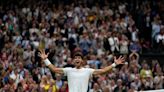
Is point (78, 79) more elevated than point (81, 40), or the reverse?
point (81, 40)

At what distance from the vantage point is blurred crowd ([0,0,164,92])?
68.4 ft

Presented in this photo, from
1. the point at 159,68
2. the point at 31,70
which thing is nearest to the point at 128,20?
the point at 159,68

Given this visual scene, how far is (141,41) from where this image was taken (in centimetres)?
2636

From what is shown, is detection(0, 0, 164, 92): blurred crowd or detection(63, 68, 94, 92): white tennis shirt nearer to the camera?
detection(63, 68, 94, 92): white tennis shirt

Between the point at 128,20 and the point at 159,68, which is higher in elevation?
the point at 128,20

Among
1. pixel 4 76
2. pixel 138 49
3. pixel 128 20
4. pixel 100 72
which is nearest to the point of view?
pixel 100 72

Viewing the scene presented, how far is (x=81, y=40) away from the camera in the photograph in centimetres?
2450

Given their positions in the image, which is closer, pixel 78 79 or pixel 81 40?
pixel 78 79

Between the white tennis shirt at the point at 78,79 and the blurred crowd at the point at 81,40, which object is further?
the blurred crowd at the point at 81,40

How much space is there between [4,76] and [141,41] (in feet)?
25.6

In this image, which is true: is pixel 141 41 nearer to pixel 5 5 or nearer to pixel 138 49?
pixel 138 49

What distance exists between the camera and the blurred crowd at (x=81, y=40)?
2084 centimetres

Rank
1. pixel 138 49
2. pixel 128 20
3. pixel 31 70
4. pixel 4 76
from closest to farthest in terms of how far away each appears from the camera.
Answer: pixel 4 76, pixel 31 70, pixel 138 49, pixel 128 20

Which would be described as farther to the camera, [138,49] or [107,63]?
[138,49]
